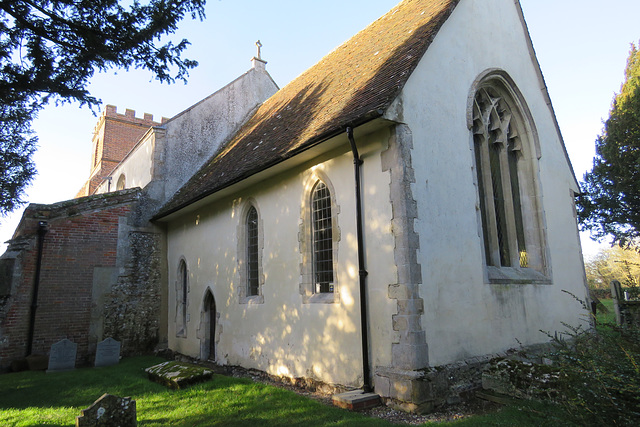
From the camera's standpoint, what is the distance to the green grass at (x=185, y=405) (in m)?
5.96

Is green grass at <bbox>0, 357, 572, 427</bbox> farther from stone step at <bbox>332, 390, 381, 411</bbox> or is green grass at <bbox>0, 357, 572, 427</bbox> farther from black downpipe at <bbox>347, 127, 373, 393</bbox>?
black downpipe at <bbox>347, 127, 373, 393</bbox>

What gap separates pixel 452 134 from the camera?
8297mm

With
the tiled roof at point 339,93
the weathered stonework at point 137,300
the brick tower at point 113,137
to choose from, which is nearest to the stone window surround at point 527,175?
the tiled roof at point 339,93

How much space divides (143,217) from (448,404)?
11.6 metres

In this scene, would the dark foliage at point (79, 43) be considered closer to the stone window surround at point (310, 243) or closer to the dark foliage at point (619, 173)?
the stone window surround at point (310, 243)

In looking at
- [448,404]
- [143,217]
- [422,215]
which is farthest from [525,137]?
[143,217]

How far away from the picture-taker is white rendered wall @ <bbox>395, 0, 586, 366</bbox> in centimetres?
718

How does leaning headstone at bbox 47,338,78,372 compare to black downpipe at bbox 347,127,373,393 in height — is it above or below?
below

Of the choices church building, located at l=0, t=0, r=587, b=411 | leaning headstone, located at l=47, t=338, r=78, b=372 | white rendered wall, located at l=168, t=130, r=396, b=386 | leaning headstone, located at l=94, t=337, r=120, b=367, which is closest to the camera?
church building, located at l=0, t=0, r=587, b=411

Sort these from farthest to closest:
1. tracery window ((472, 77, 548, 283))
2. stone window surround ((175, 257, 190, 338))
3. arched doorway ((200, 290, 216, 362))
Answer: stone window surround ((175, 257, 190, 338))
arched doorway ((200, 290, 216, 362))
tracery window ((472, 77, 548, 283))

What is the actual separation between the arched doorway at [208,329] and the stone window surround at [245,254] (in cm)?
194

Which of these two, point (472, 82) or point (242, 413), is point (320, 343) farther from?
point (472, 82)

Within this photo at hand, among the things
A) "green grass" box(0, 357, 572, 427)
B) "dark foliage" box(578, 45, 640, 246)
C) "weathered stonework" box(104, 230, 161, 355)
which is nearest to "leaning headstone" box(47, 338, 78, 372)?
"green grass" box(0, 357, 572, 427)

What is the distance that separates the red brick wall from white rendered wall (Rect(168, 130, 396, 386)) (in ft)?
9.56
